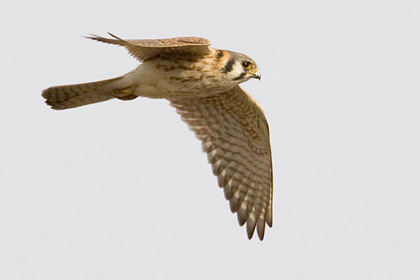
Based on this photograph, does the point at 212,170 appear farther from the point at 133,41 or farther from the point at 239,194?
the point at 133,41

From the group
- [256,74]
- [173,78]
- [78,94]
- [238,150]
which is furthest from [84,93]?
[238,150]

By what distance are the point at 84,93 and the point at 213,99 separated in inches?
81.8

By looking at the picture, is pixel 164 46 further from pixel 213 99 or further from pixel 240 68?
pixel 213 99

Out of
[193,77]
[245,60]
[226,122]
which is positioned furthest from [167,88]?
[226,122]

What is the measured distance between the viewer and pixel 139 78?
9578mm

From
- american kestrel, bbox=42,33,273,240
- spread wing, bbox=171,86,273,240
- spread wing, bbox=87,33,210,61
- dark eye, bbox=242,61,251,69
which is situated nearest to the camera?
spread wing, bbox=87,33,210,61

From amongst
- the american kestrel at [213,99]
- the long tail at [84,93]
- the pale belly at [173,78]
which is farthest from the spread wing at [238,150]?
the long tail at [84,93]

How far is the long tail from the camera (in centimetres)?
956

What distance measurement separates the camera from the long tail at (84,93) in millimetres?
9562

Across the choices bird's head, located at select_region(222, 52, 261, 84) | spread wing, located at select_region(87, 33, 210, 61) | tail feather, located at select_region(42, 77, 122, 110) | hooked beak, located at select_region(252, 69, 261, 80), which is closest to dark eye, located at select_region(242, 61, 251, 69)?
bird's head, located at select_region(222, 52, 261, 84)

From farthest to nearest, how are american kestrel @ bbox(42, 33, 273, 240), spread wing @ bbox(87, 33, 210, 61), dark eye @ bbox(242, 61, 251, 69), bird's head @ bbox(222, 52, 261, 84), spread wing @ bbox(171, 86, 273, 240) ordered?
spread wing @ bbox(171, 86, 273, 240), dark eye @ bbox(242, 61, 251, 69), bird's head @ bbox(222, 52, 261, 84), american kestrel @ bbox(42, 33, 273, 240), spread wing @ bbox(87, 33, 210, 61)

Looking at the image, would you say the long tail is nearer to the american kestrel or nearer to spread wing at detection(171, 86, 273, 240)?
the american kestrel

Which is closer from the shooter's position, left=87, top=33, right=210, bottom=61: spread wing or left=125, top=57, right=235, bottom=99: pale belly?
left=87, top=33, right=210, bottom=61: spread wing

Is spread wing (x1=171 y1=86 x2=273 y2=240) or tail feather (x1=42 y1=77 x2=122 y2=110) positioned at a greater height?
tail feather (x1=42 y1=77 x2=122 y2=110)
